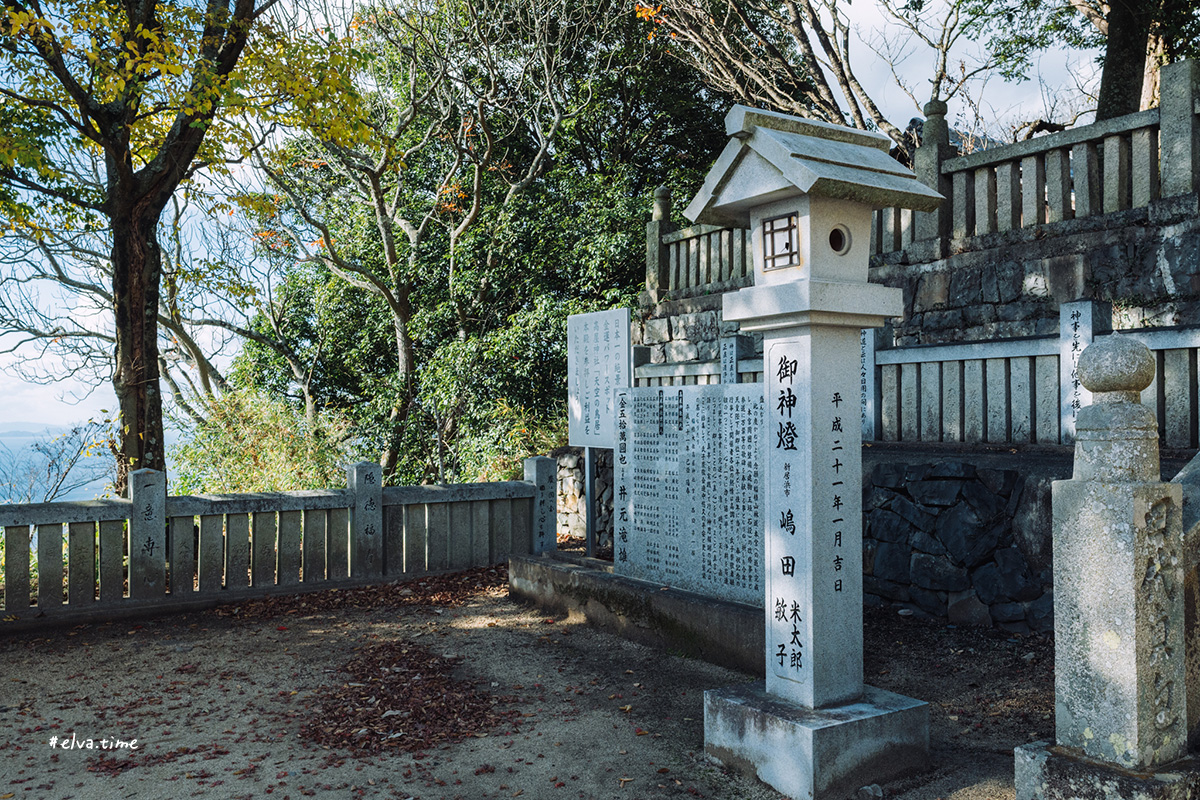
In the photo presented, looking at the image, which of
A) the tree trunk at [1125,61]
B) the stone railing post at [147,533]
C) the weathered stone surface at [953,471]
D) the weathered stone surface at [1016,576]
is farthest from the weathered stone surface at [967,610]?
the tree trunk at [1125,61]

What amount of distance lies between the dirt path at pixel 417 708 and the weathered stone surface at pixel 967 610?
5.3 inches

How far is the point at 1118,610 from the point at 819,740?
1.43 metres

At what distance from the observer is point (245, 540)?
25.2 feet

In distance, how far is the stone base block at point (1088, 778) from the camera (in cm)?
265

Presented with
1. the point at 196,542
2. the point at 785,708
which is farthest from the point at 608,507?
the point at 785,708

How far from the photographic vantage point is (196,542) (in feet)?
25.3

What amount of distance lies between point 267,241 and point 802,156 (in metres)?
13.9

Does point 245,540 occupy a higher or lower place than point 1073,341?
lower

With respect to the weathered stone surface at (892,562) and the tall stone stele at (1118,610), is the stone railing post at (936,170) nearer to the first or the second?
the weathered stone surface at (892,562)

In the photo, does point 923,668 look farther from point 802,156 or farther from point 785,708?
point 802,156

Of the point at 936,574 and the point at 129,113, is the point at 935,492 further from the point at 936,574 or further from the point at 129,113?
the point at 129,113

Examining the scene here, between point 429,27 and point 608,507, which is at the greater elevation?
point 429,27

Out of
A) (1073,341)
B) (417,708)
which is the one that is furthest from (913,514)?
(417,708)

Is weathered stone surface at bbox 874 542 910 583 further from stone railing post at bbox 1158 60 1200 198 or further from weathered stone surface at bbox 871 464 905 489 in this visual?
stone railing post at bbox 1158 60 1200 198
